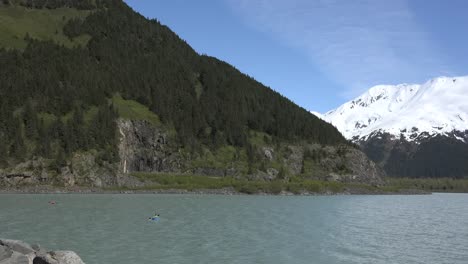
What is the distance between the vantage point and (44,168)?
143500 mm

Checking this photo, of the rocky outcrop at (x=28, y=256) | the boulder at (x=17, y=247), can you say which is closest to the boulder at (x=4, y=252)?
the rocky outcrop at (x=28, y=256)

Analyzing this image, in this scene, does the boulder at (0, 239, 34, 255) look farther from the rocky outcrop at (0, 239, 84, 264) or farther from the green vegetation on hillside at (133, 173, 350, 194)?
the green vegetation on hillside at (133, 173, 350, 194)

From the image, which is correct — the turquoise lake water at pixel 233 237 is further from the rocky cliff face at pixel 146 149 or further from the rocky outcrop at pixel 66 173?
the rocky cliff face at pixel 146 149

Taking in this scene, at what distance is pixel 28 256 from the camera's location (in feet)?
96.7

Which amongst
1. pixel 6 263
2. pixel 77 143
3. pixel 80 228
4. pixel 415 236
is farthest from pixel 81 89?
pixel 6 263

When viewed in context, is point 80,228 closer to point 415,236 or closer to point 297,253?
point 297,253

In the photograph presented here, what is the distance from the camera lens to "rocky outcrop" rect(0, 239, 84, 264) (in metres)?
27.5

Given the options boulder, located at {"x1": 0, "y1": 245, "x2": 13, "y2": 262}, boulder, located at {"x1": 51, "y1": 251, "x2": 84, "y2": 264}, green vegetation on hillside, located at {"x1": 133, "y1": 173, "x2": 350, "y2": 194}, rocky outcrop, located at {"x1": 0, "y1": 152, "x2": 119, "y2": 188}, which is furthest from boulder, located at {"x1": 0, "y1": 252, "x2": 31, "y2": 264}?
green vegetation on hillside, located at {"x1": 133, "y1": 173, "x2": 350, "y2": 194}

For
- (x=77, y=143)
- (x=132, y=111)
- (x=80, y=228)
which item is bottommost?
(x=80, y=228)

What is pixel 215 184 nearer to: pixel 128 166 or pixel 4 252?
pixel 128 166

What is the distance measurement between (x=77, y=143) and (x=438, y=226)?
119 meters

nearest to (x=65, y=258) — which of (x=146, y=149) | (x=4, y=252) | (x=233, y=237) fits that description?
(x=4, y=252)

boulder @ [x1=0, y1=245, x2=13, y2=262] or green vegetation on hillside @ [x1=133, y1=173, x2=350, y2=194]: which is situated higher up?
green vegetation on hillside @ [x1=133, y1=173, x2=350, y2=194]

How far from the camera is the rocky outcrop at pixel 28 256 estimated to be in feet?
90.3
